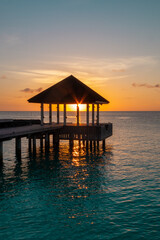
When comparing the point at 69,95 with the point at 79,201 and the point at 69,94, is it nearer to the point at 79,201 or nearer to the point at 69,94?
the point at 69,94

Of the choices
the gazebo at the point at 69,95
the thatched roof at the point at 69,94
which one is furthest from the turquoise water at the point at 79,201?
the thatched roof at the point at 69,94

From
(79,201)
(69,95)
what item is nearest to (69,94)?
(69,95)

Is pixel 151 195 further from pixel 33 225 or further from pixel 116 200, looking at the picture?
pixel 33 225

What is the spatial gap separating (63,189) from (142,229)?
521 cm

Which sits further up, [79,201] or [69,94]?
[69,94]

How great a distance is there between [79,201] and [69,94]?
14.5 m

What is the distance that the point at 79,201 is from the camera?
11.2 meters

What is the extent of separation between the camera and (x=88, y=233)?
334 inches

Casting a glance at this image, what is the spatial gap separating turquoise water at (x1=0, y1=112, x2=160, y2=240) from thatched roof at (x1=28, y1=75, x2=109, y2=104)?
7.18m

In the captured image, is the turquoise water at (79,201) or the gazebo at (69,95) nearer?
the turquoise water at (79,201)

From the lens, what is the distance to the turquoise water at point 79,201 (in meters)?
8.67

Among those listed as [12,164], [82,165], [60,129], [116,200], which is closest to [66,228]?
[116,200]

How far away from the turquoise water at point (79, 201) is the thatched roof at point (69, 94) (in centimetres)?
718

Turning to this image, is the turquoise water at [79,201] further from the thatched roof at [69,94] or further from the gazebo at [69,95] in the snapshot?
the thatched roof at [69,94]
